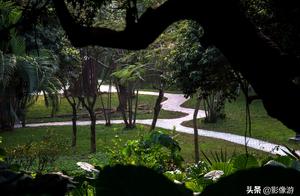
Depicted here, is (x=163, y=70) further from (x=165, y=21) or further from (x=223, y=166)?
(x=165, y=21)

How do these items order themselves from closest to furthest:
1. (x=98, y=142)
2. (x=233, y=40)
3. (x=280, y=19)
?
1. (x=233, y=40)
2. (x=280, y=19)
3. (x=98, y=142)

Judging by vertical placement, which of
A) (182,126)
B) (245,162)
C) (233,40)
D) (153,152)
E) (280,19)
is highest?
(280,19)

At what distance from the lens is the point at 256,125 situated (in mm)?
16922

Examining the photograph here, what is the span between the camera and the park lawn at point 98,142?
11.7 metres

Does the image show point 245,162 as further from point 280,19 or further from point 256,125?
point 256,125

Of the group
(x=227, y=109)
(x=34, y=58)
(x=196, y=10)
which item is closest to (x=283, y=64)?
(x=196, y=10)

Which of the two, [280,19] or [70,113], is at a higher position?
[280,19]

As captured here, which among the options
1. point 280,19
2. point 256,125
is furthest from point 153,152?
point 256,125

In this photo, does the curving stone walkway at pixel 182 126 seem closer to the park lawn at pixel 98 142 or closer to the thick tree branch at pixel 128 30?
the park lawn at pixel 98 142

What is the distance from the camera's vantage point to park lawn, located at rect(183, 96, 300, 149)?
1455 cm

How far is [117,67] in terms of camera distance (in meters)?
17.2

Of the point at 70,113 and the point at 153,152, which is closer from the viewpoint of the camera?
the point at 153,152

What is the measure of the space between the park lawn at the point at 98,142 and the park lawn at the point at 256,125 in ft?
4.80

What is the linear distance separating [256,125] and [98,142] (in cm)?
608
